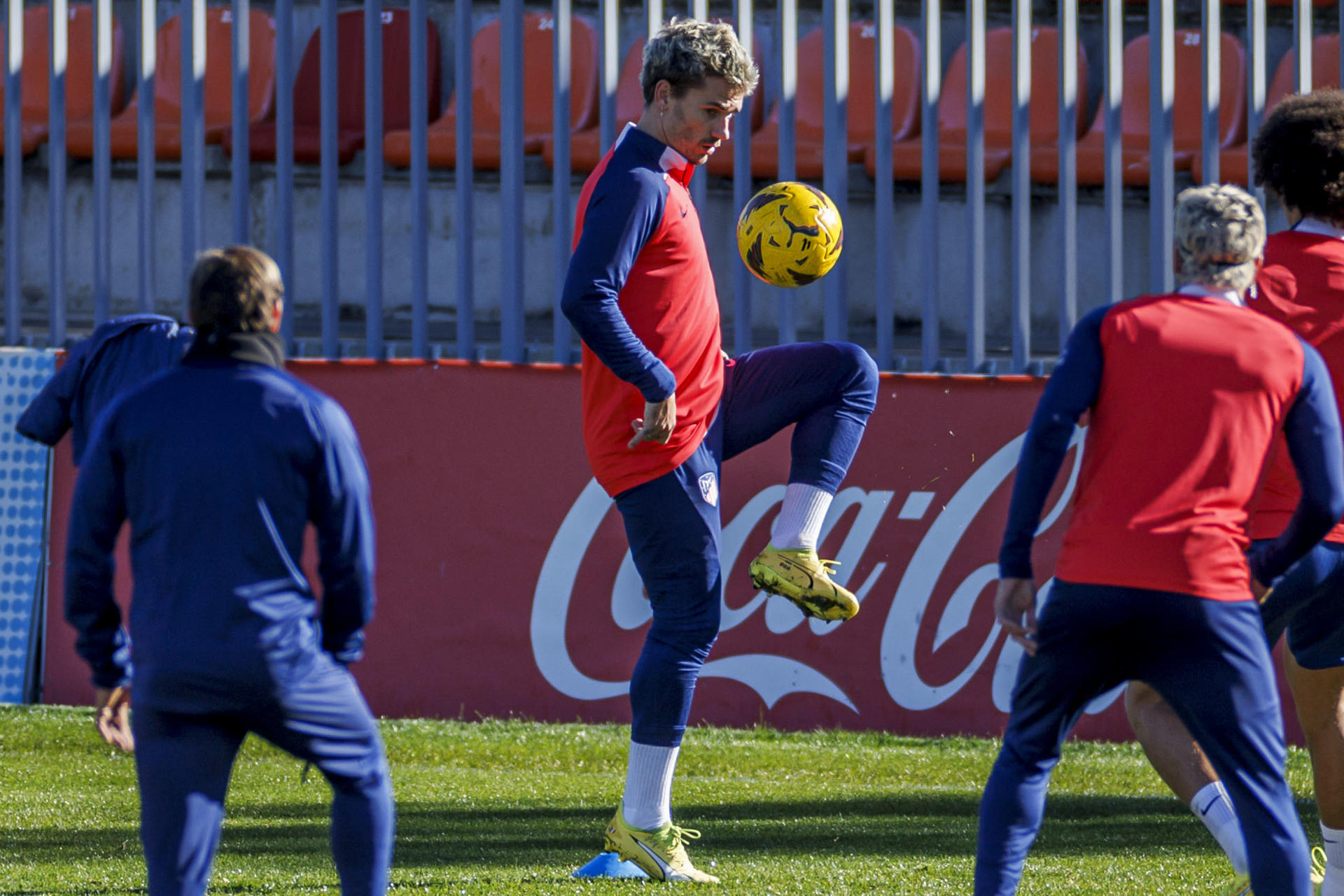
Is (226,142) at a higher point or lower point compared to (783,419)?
higher

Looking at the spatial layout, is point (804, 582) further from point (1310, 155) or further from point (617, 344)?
point (1310, 155)

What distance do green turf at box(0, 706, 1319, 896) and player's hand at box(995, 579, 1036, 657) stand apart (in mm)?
1341

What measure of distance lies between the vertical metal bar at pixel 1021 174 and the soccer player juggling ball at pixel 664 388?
147 inches

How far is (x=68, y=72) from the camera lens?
35.8 feet

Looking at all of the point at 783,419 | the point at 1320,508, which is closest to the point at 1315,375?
the point at 1320,508

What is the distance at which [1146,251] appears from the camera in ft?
33.1

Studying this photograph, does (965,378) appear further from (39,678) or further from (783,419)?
(39,678)

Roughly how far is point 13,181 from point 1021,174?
195 inches

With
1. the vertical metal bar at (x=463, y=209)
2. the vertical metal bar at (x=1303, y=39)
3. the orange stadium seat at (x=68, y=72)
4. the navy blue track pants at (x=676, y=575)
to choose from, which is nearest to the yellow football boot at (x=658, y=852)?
the navy blue track pants at (x=676, y=575)

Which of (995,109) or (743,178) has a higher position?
(995,109)

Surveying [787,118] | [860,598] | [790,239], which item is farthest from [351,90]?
[790,239]

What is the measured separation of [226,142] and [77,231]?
1.11 metres

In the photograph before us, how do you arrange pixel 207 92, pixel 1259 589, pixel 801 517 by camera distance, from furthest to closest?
pixel 207 92
pixel 801 517
pixel 1259 589

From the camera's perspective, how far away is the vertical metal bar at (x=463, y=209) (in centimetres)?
756
